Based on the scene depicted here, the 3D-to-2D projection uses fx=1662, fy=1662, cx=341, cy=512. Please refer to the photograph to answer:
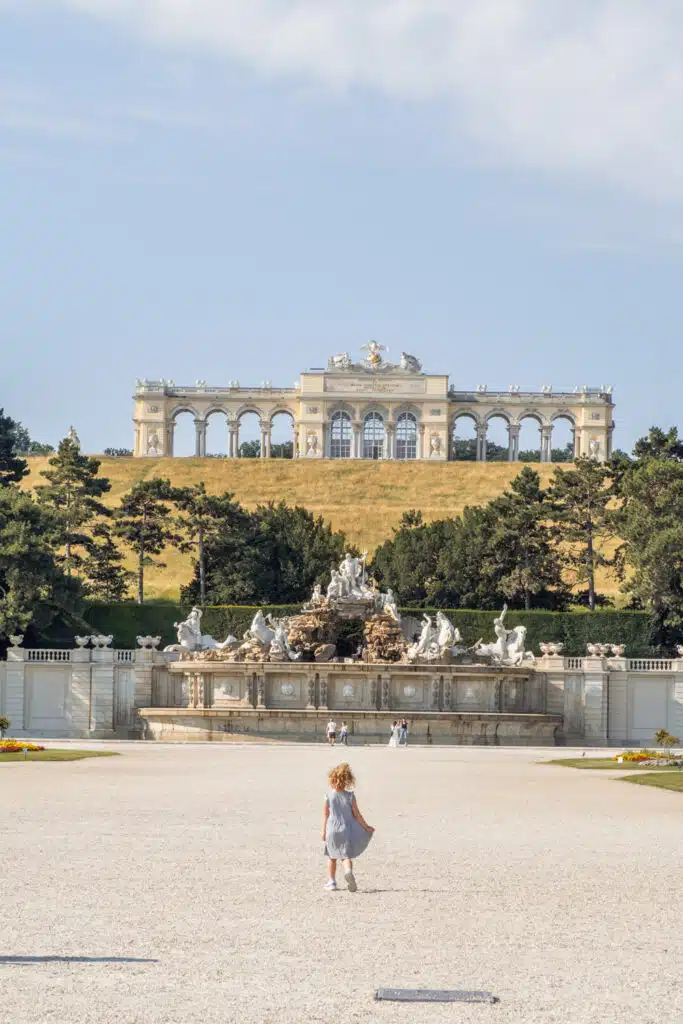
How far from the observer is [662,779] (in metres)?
34.0

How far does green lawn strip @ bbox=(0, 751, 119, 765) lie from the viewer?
129 feet

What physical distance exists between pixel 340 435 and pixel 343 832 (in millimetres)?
132404

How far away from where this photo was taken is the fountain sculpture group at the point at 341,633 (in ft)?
196

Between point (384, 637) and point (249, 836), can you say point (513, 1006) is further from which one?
point (384, 637)

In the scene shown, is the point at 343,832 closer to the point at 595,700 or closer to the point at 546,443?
the point at 595,700

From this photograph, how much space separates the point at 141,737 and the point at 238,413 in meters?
93.1

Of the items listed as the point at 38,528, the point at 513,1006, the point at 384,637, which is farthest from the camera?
the point at 38,528

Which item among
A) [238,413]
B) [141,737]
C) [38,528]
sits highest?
[238,413]

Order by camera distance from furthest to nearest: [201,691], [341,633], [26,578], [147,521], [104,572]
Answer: [104,572], [147,521], [341,633], [26,578], [201,691]

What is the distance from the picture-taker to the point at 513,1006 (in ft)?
36.9

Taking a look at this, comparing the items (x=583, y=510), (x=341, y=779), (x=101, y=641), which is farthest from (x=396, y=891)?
(x=583, y=510)

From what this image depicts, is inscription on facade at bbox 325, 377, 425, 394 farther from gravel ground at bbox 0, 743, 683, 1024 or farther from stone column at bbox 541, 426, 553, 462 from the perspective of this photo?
gravel ground at bbox 0, 743, 683, 1024

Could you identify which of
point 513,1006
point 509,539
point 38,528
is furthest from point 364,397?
point 513,1006

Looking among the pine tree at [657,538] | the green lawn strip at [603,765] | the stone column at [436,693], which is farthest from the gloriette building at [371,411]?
the green lawn strip at [603,765]
